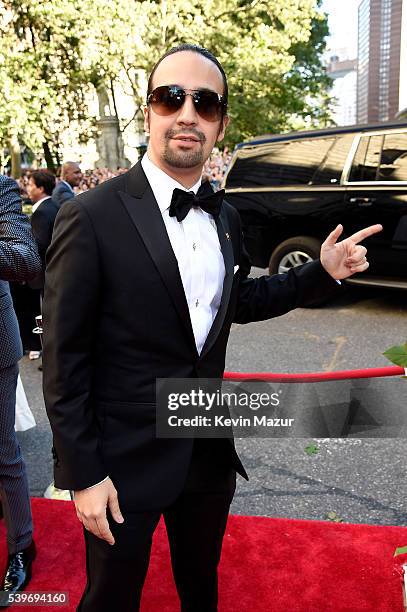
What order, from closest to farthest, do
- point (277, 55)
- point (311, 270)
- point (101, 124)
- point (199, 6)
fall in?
point (311, 270) < point (199, 6) < point (277, 55) < point (101, 124)

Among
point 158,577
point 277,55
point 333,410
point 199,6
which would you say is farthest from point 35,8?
point 158,577

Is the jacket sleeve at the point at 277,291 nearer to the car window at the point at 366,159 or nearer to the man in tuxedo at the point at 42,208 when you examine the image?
the man in tuxedo at the point at 42,208

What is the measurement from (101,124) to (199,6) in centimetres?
552

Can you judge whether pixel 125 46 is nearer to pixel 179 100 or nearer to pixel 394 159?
pixel 394 159

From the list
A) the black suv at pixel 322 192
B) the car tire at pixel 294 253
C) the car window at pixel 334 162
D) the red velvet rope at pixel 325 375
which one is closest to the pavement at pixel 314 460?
the red velvet rope at pixel 325 375

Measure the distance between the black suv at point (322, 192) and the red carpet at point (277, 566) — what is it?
414cm

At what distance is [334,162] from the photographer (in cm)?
683

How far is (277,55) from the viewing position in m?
18.5

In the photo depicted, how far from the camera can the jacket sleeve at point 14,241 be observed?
Answer: 2160 mm

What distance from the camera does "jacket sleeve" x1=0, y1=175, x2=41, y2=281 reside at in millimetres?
2160

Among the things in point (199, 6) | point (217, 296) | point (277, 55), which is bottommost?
point (217, 296)

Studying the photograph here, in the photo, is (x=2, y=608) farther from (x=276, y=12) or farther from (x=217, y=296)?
(x=276, y=12)

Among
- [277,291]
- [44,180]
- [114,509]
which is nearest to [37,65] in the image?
[44,180]

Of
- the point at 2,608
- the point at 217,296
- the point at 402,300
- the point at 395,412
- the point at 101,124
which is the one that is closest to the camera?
the point at 217,296
